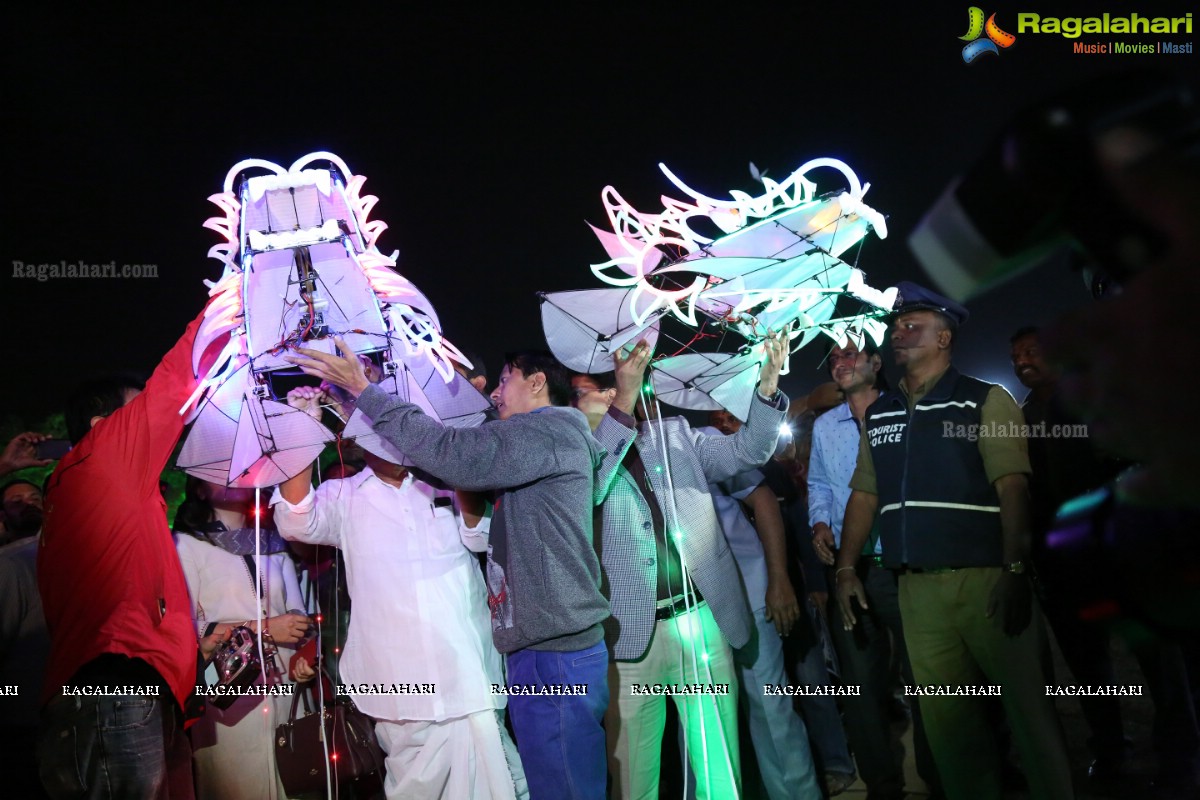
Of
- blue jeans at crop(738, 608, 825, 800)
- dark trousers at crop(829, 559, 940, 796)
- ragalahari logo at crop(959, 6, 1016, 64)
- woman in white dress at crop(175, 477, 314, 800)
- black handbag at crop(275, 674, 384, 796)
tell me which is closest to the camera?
black handbag at crop(275, 674, 384, 796)

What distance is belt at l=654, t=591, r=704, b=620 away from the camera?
11.9 feet

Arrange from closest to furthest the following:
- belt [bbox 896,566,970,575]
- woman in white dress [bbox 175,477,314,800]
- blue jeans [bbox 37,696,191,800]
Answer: blue jeans [bbox 37,696,191,800] < belt [bbox 896,566,970,575] < woman in white dress [bbox 175,477,314,800]

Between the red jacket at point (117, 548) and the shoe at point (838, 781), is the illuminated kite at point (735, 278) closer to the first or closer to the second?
the red jacket at point (117, 548)

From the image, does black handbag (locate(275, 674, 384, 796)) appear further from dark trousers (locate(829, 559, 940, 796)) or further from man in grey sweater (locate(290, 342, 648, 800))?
dark trousers (locate(829, 559, 940, 796))

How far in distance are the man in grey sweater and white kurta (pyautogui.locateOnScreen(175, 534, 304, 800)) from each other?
44.7 inches

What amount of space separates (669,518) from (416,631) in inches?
41.3

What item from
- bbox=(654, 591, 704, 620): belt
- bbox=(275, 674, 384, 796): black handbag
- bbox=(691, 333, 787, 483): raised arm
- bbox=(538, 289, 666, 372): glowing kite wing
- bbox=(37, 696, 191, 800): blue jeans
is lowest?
bbox=(275, 674, 384, 796): black handbag

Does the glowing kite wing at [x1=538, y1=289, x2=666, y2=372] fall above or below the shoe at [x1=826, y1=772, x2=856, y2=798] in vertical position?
above

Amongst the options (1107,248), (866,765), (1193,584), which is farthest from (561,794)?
(1107,248)

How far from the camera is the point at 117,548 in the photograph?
2859 millimetres

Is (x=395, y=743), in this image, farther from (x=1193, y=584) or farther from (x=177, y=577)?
(x=1193, y=584)

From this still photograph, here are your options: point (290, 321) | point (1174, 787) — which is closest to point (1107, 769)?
point (1174, 787)

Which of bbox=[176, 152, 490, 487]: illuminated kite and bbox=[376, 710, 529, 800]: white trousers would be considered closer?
bbox=[176, 152, 490, 487]: illuminated kite

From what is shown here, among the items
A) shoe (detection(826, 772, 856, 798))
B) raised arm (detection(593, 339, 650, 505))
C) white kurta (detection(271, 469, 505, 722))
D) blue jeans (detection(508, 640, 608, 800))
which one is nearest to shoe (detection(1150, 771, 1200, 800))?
shoe (detection(826, 772, 856, 798))
